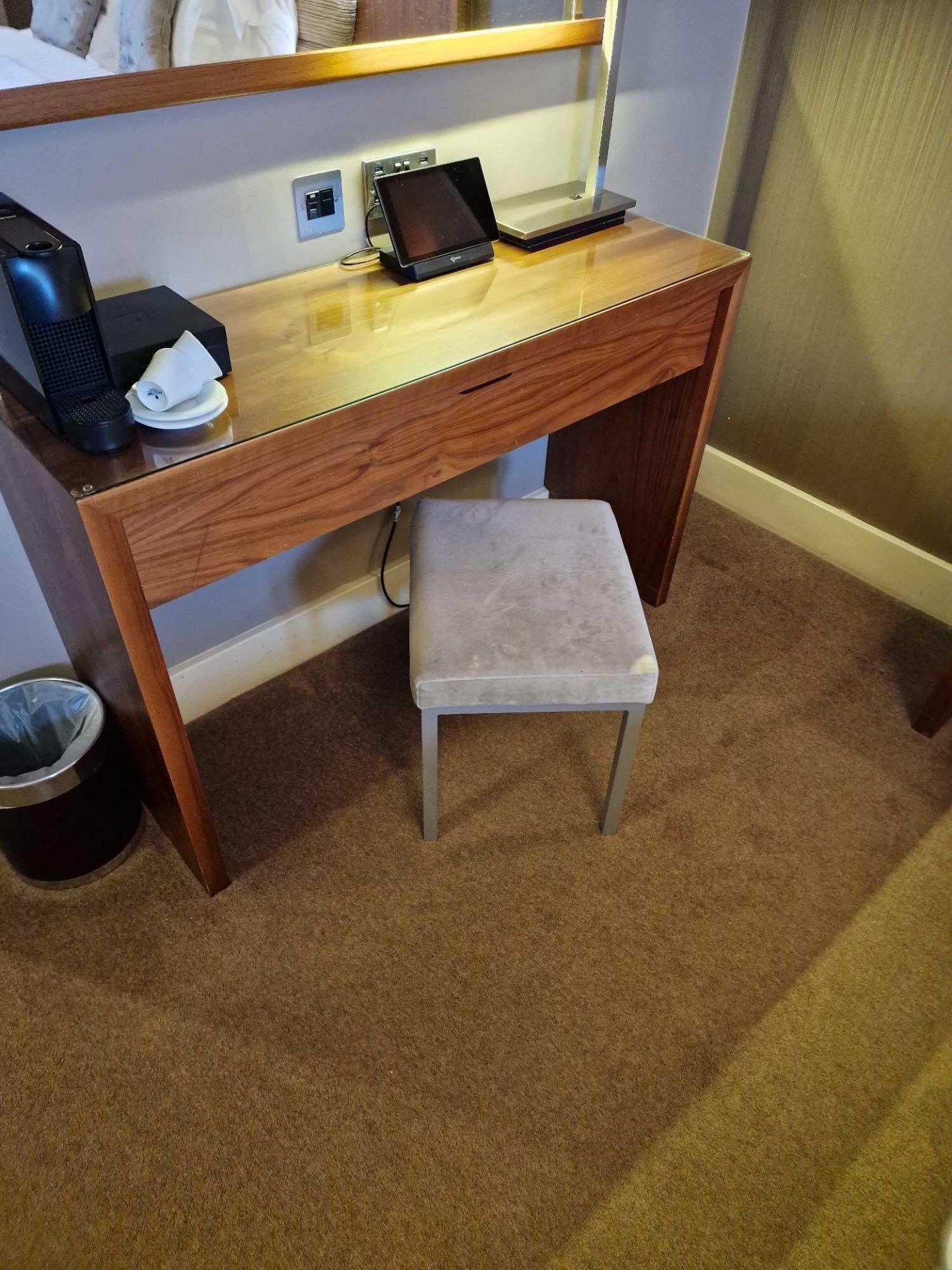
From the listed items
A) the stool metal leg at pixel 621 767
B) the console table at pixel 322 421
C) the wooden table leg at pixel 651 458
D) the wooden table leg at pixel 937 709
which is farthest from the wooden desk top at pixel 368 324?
the wooden table leg at pixel 937 709

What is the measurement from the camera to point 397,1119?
122 cm

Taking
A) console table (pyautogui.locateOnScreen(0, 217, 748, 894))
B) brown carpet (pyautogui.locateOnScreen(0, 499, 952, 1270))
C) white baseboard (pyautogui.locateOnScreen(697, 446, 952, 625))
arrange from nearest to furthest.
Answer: console table (pyautogui.locateOnScreen(0, 217, 748, 894)), brown carpet (pyautogui.locateOnScreen(0, 499, 952, 1270)), white baseboard (pyautogui.locateOnScreen(697, 446, 952, 625))

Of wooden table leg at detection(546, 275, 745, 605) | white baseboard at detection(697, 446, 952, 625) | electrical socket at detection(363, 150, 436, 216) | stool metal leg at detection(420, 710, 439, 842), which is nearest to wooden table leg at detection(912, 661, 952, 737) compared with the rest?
white baseboard at detection(697, 446, 952, 625)

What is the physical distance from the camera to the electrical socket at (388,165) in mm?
1431

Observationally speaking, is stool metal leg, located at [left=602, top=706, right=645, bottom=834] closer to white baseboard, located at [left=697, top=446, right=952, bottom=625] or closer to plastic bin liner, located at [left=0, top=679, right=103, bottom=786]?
plastic bin liner, located at [left=0, top=679, right=103, bottom=786]

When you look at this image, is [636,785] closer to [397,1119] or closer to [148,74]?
[397,1119]

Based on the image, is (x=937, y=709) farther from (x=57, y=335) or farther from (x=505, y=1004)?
(x=57, y=335)

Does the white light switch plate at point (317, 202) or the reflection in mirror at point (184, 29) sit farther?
the white light switch plate at point (317, 202)

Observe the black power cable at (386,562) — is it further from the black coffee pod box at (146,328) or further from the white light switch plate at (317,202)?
the black coffee pod box at (146,328)

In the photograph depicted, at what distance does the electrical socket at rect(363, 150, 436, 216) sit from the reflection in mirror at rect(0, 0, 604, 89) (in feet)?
0.57

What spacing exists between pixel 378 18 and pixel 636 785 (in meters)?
1.34

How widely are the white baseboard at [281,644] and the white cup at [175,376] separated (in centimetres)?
73

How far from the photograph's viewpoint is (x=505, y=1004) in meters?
1.34

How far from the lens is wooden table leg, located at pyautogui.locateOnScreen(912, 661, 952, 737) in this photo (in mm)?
1675
